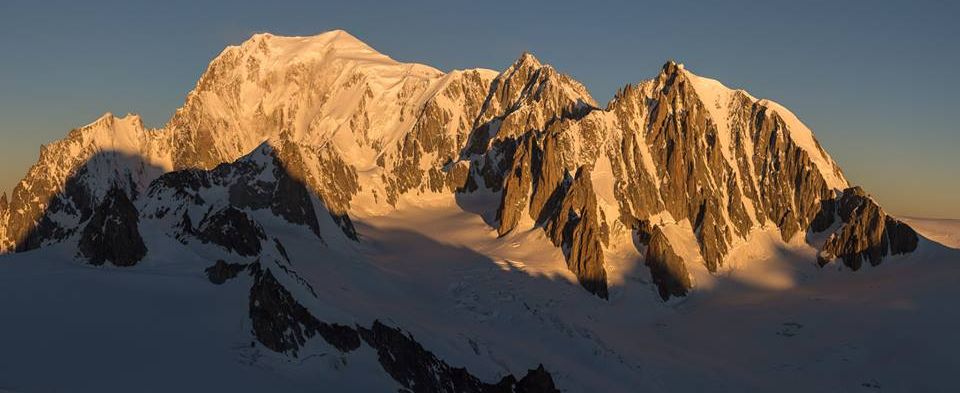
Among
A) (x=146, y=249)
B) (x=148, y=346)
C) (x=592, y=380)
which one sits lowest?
(x=592, y=380)

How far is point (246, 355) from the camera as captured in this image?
98.8 m

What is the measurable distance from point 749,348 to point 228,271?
10556cm

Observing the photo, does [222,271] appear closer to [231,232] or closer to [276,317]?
[276,317]

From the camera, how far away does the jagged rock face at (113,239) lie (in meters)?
114

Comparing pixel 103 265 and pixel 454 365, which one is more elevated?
pixel 103 265

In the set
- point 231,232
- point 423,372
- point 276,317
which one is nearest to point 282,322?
point 276,317

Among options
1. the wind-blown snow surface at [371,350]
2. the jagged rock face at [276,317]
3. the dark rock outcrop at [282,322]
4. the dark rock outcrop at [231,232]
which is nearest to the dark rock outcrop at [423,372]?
the wind-blown snow surface at [371,350]

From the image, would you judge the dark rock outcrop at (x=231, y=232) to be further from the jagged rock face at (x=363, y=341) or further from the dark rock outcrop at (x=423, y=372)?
the dark rock outcrop at (x=423, y=372)

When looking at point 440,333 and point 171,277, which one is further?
point 440,333

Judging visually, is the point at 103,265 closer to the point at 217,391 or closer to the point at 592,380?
the point at 217,391

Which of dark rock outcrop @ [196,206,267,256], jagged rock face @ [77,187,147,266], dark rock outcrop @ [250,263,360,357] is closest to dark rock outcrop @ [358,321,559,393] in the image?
dark rock outcrop @ [250,263,360,357]

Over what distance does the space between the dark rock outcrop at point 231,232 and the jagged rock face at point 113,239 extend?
23334 millimetres

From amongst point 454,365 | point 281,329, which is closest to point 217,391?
point 281,329

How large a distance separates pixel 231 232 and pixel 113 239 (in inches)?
1315
